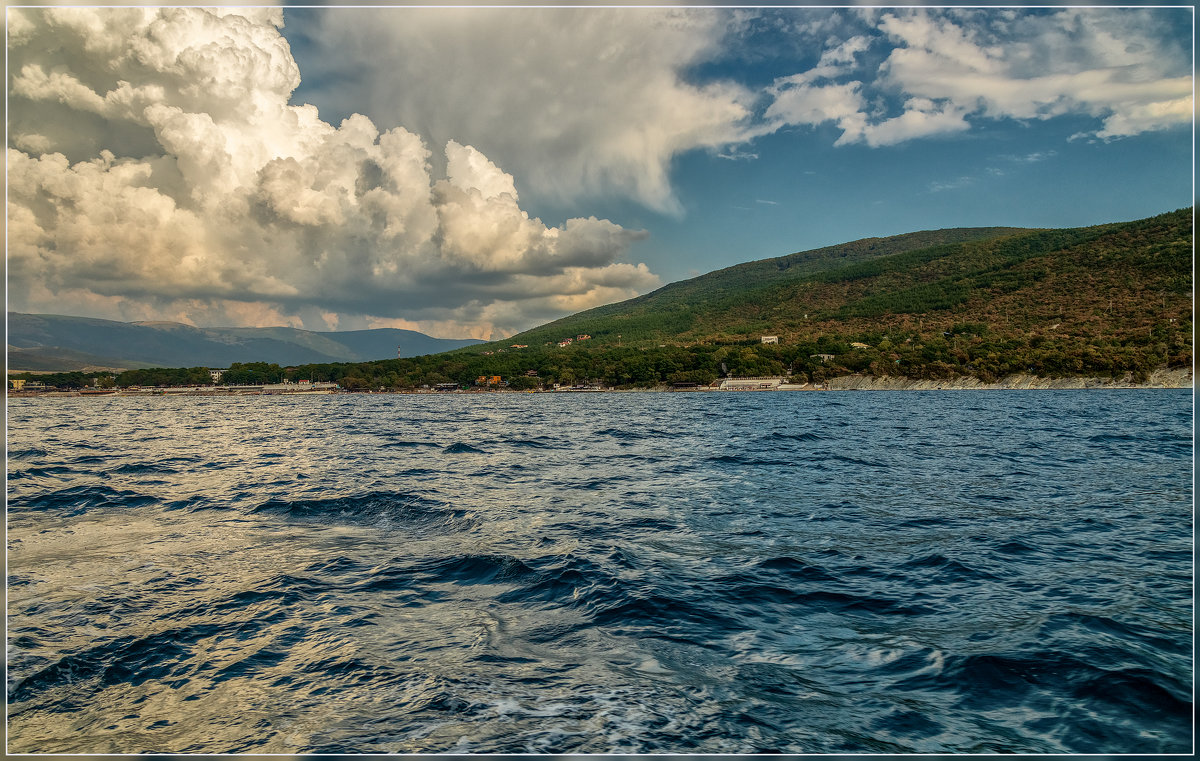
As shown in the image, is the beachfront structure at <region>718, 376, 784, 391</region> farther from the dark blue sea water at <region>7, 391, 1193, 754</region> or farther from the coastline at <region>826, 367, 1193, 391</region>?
the dark blue sea water at <region>7, 391, 1193, 754</region>

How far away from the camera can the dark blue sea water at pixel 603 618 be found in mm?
6090

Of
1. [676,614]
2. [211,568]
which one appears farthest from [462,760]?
[211,568]

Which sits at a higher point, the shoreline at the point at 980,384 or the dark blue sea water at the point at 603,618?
the dark blue sea water at the point at 603,618

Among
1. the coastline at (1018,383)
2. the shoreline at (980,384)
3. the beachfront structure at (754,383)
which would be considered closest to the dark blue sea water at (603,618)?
the coastline at (1018,383)

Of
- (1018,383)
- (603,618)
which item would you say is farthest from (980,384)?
(603,618)

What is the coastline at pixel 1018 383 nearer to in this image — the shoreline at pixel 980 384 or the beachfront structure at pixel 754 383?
the shoreline at pixel 980 384

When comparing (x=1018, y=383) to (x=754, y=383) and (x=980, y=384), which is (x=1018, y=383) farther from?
(x=754, y=383)

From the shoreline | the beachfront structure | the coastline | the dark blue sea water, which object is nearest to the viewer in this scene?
the dark blue sea water

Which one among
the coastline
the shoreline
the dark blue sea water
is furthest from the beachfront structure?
the dark blue sea water

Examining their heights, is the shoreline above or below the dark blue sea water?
below

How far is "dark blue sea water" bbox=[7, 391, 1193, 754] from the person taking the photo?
6.09 m

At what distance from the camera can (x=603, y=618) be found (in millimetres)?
9273

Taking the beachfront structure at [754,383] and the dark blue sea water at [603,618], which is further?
the beachfront structure at [754,383]

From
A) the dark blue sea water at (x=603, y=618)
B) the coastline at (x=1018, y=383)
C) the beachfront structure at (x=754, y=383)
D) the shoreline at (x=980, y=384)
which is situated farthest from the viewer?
the beachfront structure at (x=754, y=383)
